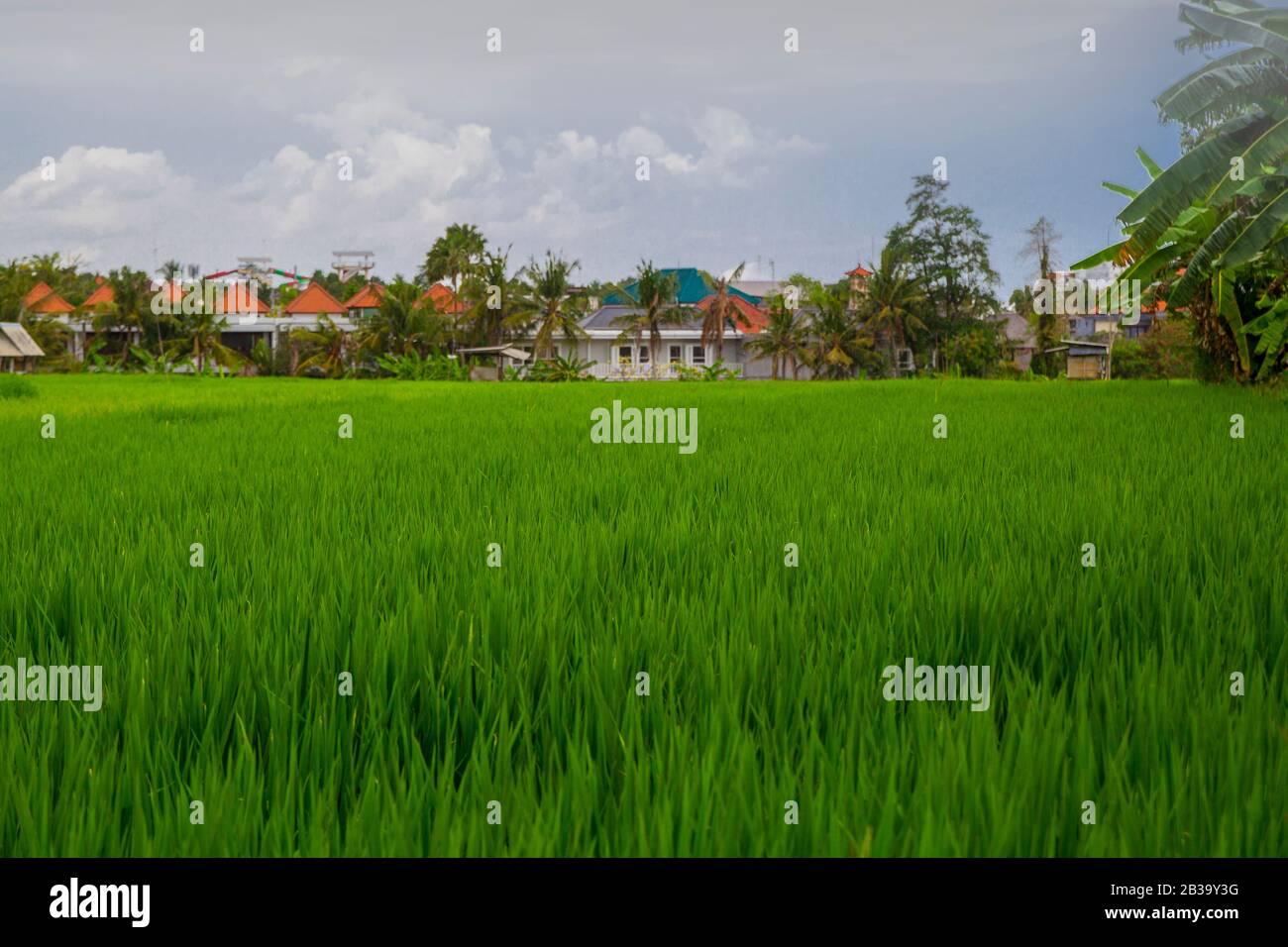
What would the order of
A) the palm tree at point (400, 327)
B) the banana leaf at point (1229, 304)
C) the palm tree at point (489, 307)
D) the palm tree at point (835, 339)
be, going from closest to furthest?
1. the banana leaf at point (1229, 304)
2. the palm tree at point (400, 327)
3. the palm tree at point (489, 307)
4. the palm tree at point (835, 339)

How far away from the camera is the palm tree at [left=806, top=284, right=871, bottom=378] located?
125 feet

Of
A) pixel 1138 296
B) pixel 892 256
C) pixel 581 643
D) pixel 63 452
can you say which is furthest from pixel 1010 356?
pixel 581 643

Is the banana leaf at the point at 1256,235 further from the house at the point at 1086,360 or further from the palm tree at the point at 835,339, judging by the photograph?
the palm tree at the point at 835,339

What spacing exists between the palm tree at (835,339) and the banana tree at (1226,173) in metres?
23.6

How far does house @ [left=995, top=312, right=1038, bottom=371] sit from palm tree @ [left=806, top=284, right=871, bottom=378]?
6140 mm

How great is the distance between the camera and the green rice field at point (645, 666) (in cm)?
132

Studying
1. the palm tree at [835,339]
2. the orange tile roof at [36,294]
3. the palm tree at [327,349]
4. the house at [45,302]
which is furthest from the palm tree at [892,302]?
the orange tile roof at [36,294]

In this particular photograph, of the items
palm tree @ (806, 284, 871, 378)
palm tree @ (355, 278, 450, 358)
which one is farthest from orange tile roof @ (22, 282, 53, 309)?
palm tree @ (806, 284, 871, 378)

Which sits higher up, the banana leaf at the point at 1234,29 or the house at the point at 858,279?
the house at the point at 858,279

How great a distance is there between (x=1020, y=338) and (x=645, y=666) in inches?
1930
